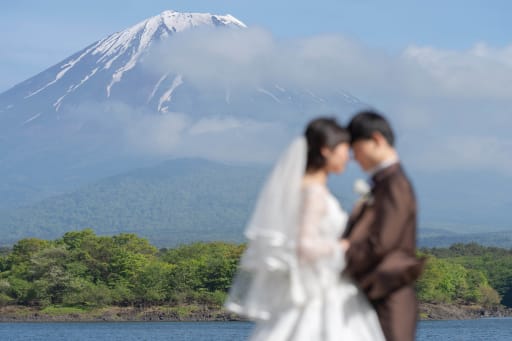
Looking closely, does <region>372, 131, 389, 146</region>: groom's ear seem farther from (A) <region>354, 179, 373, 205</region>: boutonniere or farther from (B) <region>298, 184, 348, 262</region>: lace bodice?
(B) <region>298, 184, 348, 262</region>: lace bodice

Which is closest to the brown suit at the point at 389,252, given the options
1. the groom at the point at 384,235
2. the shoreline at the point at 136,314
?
the groom at the point at 384,235

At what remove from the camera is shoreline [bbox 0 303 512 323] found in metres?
61.5

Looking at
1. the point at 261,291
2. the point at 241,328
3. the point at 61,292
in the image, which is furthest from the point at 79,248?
the point at 261,291

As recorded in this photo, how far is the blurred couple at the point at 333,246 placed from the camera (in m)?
5.77

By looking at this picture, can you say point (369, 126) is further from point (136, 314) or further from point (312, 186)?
point (136, 314)

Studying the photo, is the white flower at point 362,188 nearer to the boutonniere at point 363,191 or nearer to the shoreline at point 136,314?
the boutonniere at point 363,191

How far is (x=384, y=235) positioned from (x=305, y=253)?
1.42ft

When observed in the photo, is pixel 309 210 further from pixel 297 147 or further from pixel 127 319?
pixel 127 319

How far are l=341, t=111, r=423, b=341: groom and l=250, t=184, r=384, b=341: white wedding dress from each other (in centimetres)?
7

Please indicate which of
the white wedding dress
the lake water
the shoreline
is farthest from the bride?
the shoreline

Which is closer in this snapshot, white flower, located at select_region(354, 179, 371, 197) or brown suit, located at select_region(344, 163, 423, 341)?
brown suit, located at select_region(344, 163, 423, 341)

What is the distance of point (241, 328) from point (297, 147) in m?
54.0

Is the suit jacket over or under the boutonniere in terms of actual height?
under

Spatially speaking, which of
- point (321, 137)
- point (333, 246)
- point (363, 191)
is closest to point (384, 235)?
point (333, 246)
